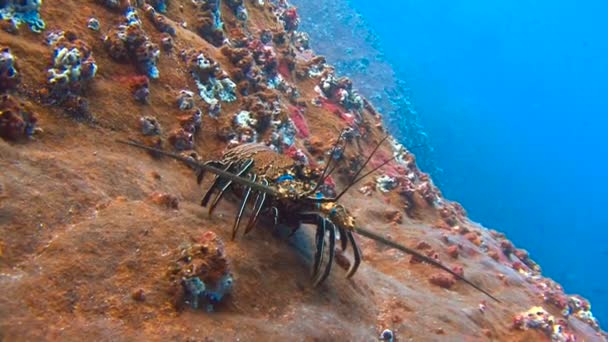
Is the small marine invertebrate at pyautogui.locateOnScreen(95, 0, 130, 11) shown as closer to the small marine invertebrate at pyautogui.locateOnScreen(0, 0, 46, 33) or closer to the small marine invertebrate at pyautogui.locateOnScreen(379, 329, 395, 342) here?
the small marine invertebrate at pyautogui.locateOnScreen(0, 0, 46, 33)

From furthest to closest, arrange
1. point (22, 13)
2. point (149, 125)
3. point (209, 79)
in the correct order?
point (209, 79) < point (149, 125) < point (22, 13)

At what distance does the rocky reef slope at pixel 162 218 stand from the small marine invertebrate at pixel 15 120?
0.04 feet

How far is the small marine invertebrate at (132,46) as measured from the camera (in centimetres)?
554

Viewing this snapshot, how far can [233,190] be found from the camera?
5.09 meters

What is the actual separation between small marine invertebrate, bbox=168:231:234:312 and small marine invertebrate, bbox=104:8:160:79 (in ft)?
10.3

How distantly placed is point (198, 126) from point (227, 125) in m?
0.59

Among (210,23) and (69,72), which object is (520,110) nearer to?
(210,23)

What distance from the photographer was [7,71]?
4141mm

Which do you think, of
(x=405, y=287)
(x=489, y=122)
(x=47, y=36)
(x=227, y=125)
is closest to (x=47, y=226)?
(x=47, y=36)

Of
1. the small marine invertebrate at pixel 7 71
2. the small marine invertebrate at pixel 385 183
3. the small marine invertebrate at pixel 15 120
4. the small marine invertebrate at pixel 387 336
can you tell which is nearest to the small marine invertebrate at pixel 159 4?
the small marine invertebrate at pixel 7 71

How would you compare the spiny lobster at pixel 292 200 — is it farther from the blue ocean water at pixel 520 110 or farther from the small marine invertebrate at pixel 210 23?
the blue ocean water at pixel 520 110

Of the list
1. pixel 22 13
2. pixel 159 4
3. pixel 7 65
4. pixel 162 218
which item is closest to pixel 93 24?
pixel 22 13

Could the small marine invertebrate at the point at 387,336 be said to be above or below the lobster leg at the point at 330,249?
below

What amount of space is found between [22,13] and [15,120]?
5.64ft
